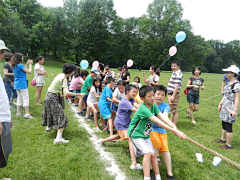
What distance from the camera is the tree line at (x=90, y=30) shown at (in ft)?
120

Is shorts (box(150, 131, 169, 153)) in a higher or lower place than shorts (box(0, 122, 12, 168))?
lower

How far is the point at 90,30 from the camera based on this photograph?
3756cm

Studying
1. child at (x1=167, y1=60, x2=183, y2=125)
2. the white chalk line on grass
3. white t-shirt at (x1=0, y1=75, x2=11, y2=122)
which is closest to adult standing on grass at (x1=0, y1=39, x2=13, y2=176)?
white t-shirt at (x1=0, y1=75, x2=11, y2=122)

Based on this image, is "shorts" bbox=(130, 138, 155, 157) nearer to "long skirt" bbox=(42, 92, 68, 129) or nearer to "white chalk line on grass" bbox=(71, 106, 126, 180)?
"white chalk line on grass" bbox=(71, 106, 126, 180)

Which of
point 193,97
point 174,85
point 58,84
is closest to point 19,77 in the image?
point 58,84

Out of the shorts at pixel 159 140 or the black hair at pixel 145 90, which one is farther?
the shorts at pixel 159 140

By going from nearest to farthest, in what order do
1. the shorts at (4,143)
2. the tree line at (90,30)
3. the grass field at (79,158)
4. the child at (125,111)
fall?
the shorts at (4,143)
the grass field at (79,158)
the child at (125,111)
the tree line at (90,30)

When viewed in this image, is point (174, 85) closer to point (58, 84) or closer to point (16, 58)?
point (58, 84)

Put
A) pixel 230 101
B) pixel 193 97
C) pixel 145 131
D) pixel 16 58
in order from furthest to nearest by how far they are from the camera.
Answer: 1. pixel 193 97
2. pixel 16 58
3. pixel 230 101
4. pixel 145 131

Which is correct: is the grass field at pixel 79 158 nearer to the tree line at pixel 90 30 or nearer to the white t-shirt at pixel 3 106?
the white t-shirt at pixel 3 106

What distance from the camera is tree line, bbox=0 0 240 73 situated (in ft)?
120

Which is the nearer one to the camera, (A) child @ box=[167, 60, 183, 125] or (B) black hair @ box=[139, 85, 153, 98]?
(B) black hair @ box=[139, 85, 153, 98]

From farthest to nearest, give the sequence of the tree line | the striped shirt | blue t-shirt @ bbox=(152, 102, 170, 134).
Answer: the tree line < the striped shirt < blue t-shirt @ bbox=(152, 102, 170, 134)

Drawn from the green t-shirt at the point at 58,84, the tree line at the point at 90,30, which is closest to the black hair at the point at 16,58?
the green t-shirt at the point at 58,84
